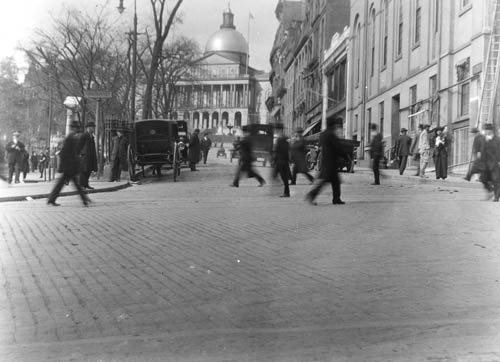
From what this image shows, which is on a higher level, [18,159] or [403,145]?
[403,145]

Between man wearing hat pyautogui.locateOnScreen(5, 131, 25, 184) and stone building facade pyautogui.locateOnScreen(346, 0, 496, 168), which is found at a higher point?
stone building facade pyautogui.locateOnScreen(346, 0, 496, 168)

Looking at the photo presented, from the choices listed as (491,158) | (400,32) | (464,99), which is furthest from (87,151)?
(464,99)

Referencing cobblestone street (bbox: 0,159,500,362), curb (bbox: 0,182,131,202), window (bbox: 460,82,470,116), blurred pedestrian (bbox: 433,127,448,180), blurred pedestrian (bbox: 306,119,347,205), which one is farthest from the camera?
window (bbox: 460,82,470,116)

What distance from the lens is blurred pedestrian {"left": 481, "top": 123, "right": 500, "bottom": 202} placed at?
188 inches

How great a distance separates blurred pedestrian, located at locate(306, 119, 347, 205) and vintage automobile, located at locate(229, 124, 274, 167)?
0.49 metres

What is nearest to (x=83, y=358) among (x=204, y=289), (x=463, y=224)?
(x=204, y=289)

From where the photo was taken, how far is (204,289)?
13.2ft

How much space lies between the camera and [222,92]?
3.38 m

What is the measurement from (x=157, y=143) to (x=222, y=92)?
1.04 meters

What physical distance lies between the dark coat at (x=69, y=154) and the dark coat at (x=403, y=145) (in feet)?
9.42

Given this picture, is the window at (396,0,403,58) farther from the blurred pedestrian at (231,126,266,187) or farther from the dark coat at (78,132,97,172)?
the dark coat at (78,132,97,172)

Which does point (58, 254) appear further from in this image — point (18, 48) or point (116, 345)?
point (18, 48)

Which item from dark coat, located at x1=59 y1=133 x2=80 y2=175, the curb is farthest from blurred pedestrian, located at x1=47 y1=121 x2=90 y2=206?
the curb

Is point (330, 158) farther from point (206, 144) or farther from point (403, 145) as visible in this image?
point (206, 144)
